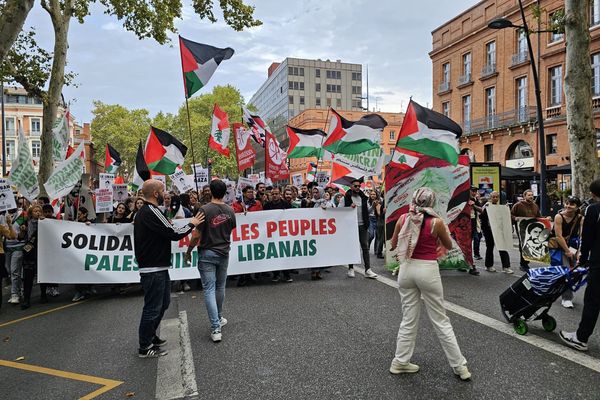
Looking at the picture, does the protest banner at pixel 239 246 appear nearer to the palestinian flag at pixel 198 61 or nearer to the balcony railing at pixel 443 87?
the palestinian flag at pixel 198 61

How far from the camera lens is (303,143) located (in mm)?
14742

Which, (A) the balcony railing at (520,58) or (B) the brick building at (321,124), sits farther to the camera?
(B) the brick building at (321,124)

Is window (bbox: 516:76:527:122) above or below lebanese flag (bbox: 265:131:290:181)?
above

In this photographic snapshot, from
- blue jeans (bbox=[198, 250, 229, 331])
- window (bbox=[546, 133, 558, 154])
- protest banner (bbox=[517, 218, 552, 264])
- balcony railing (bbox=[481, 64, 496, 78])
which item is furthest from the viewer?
balcony railing (bbox=[481, 64, 496, 78])

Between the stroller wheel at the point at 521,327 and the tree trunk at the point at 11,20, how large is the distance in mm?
8932

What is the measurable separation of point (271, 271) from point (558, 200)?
15645 mm

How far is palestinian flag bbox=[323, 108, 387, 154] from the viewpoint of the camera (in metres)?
9.99

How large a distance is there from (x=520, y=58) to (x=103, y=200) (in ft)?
100

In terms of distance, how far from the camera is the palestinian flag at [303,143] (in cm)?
1459

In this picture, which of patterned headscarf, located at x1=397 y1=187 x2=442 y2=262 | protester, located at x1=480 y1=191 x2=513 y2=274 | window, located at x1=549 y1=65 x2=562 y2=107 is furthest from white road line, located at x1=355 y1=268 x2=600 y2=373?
window, located at x1=549 y1=65 x2=562 y2=107

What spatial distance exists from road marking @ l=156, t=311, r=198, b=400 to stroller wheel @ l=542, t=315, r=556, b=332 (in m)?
3.91

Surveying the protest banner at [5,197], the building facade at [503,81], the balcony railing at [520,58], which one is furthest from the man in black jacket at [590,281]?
the balcony railing at [520,58]

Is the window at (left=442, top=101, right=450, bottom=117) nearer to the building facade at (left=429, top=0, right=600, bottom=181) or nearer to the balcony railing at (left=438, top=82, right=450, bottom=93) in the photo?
the building facade at (left=429, top=0, right=600, bottom=181)

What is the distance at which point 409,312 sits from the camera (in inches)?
154
